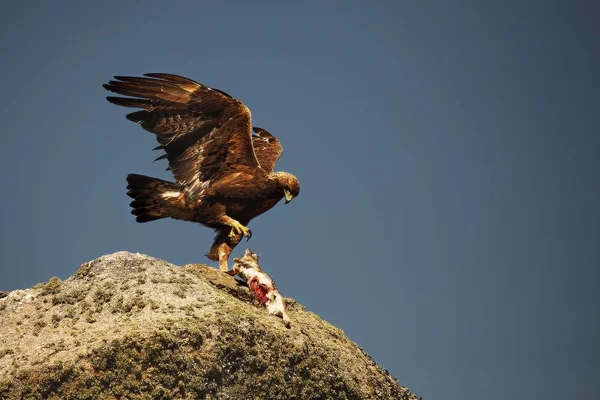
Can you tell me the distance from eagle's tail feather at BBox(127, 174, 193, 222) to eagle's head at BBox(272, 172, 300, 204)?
147 centimetres

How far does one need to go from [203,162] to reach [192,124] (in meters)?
0.60

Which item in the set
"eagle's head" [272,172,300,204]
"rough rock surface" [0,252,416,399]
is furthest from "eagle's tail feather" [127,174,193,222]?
"rough rock surface" [0,252,416,399]

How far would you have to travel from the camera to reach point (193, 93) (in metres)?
13.7

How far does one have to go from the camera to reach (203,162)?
45.8ft

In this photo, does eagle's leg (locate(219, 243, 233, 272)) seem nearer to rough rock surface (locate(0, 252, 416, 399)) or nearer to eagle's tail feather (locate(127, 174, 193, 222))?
eagle's tail feather (locate(127, 174, 193, 222))

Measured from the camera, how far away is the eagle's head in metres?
13.7

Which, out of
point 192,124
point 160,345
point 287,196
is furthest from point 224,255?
point 160,345

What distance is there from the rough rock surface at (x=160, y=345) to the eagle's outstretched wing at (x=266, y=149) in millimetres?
3680

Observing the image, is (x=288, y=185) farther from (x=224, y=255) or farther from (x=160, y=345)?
(x=160, y=345)

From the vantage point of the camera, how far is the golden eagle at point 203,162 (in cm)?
1368

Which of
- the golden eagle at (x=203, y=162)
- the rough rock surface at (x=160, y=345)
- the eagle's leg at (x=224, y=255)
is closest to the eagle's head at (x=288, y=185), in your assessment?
the golden eagle at (x=203, y=162)

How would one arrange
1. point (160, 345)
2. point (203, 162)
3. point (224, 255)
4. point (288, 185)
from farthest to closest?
point (203, 162) < point (288, 185) < point (224, 255) < point (160, 345)

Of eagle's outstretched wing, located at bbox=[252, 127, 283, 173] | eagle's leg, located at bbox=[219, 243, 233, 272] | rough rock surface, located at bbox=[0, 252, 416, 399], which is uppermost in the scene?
eagle's outstretched wing, located at bbox=[252, 127, 283, 173]

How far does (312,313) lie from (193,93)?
366 cm
